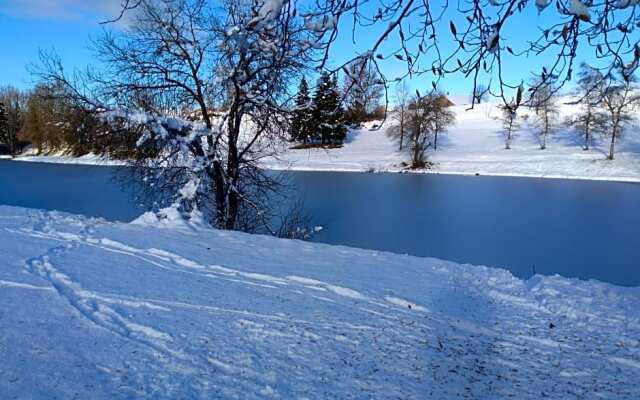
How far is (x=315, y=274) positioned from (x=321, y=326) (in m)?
1.54

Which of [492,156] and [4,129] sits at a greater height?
[4,129]

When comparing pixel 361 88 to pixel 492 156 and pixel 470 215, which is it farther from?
pixel 492 156

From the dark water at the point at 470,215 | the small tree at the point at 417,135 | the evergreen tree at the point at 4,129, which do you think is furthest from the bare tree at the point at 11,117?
the small tree at the point at 417,135

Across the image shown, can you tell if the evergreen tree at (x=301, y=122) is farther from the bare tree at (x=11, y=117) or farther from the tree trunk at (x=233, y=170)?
the bare tree at (x=11, y=117)

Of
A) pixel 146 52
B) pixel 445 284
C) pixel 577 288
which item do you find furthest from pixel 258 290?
pixel 146 52

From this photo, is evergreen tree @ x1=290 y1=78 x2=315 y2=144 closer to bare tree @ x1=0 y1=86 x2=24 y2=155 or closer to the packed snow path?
the packed snow path

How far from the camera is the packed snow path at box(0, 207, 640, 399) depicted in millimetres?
2947

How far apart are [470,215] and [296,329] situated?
14.2 metres

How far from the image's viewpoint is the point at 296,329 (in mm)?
3764

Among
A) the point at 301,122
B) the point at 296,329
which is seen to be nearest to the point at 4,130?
the point at 301,122

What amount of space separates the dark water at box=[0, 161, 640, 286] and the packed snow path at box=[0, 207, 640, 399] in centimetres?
584

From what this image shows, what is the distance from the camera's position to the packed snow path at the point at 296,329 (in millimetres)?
2947

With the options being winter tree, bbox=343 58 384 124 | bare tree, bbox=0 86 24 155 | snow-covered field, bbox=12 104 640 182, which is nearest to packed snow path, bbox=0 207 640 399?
winter tree, bbox=343 58 384 124

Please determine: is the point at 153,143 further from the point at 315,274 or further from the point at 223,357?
the point at 223,357
